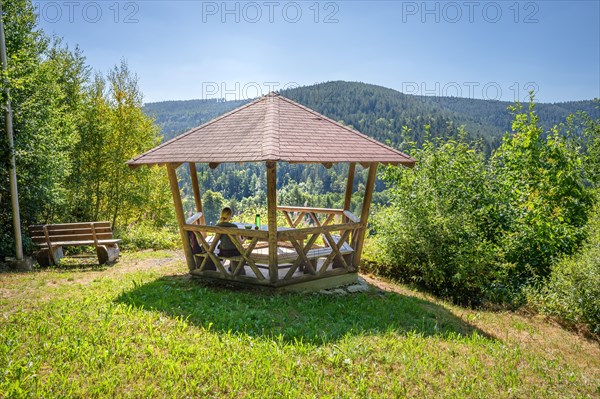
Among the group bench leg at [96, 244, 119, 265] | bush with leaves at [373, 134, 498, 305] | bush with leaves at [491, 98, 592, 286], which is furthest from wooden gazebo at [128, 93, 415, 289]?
bush with leaves at [491, 98, 592, 286]

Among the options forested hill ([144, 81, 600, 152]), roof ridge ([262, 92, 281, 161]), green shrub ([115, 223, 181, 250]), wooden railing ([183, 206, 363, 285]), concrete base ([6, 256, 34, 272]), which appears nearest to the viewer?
roof ridge ([262, 92, 281, 161])

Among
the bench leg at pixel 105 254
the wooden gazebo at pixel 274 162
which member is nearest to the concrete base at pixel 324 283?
the wooden gazebo at pixel 274 162

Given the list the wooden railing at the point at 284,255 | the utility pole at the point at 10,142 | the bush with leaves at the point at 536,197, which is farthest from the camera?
the bush with leaves at the point at 536,197

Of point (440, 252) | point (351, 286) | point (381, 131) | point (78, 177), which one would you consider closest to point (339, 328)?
point (351, 286)

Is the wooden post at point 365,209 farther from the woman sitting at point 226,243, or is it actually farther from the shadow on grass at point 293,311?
the woman sitting at point 226,243

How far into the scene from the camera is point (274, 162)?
7.40 meters

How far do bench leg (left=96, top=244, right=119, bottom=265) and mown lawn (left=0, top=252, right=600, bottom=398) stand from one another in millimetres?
2387

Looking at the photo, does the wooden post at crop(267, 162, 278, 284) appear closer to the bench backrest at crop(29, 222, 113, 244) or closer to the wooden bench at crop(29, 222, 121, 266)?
the wooden bench at crop(29, 222, 121, 266)

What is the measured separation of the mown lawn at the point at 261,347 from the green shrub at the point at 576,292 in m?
0.62

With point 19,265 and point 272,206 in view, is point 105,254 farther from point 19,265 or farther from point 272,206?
point 272,206

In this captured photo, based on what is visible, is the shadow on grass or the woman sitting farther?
the woman sitting

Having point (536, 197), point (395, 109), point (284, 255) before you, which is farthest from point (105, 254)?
point (395, 109)

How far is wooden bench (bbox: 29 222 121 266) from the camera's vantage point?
1077 cm

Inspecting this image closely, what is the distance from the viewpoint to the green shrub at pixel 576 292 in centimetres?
846
